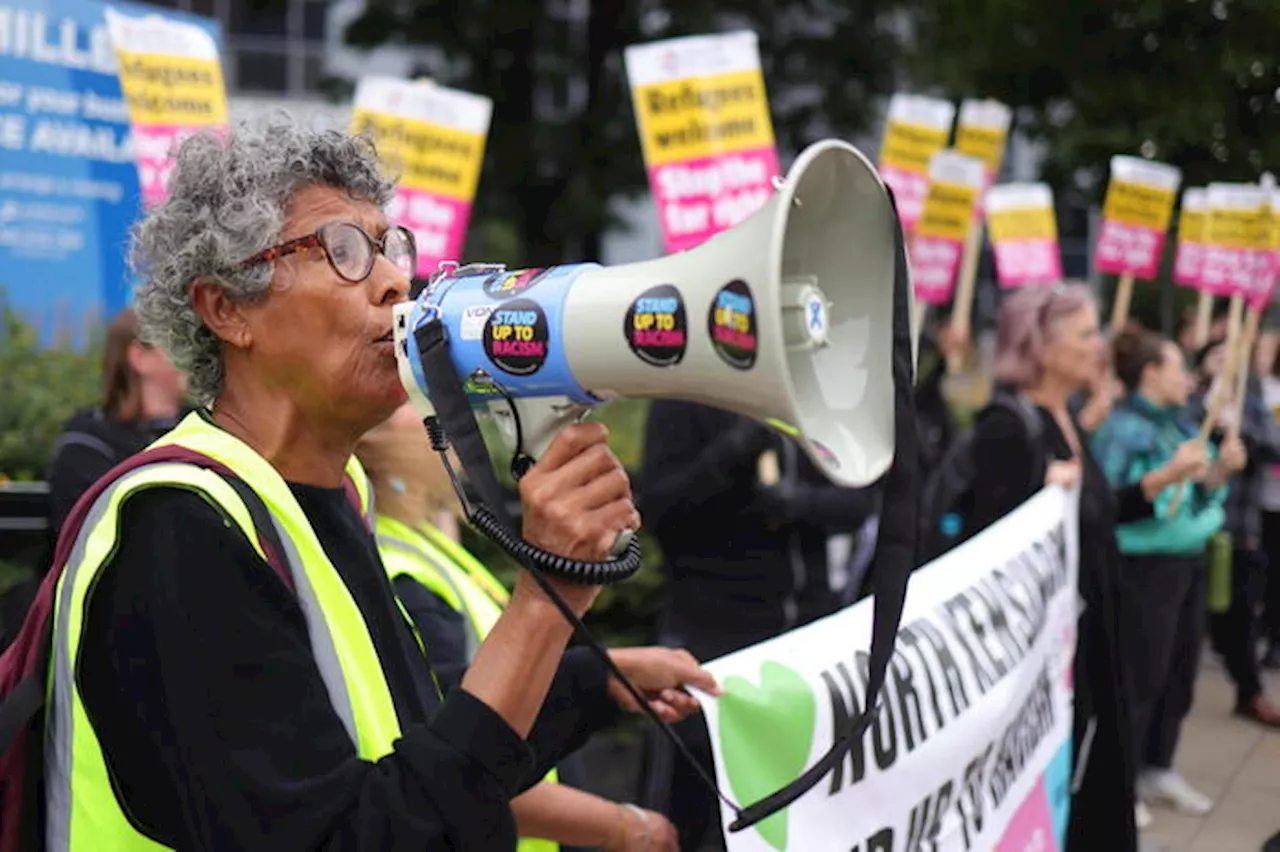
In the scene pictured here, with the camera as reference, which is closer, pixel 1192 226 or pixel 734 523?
pixel 734 523

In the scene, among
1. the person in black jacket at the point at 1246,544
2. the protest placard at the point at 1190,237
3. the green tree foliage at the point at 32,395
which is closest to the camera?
the green tree foliage at the point at 32,395

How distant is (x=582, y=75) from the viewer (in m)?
18.2

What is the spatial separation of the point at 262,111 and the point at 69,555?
0.58 m

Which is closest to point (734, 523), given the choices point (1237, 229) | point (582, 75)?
point (1237, 229)

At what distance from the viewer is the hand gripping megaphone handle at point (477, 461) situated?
153 cm

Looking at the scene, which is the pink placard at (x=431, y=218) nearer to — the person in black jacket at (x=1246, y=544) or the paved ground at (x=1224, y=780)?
the person in black jacket at (x=1246, y=544)

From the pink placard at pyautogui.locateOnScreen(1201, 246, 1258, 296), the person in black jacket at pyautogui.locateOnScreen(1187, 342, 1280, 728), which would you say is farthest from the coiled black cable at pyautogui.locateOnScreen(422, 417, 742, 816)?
the person in black jacket at pyautogui.locateOnScreen(1187, 342, 1280, 728)

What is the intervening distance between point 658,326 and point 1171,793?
5.16 metres

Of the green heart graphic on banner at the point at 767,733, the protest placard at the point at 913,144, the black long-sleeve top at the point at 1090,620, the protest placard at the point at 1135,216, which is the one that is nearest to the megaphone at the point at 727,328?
the green heart graphic on banner at the point at 767,733

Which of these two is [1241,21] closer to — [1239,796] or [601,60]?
[601,60]

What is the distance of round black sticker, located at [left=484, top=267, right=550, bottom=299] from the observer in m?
1.53

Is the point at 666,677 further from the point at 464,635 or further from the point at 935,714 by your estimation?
the point at 935,714

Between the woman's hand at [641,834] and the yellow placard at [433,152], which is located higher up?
the yellow placard at [433,152]

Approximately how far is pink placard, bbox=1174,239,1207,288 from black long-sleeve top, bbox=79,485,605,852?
23.7 ft
